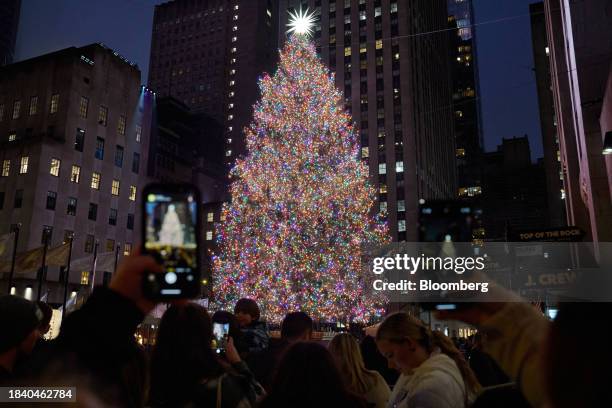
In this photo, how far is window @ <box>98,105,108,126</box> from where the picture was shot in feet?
152

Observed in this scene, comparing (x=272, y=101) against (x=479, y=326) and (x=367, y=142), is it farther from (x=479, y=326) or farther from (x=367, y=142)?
(x=367, y=142)

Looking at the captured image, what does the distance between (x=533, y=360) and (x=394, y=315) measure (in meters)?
2.26

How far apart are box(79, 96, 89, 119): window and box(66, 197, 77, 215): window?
26.2ft

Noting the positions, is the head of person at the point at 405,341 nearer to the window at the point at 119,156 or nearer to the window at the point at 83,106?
the window at the point at 83,106

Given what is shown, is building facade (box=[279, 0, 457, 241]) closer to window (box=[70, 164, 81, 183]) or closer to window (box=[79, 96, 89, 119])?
window (box=[79, 96, 89, 119])

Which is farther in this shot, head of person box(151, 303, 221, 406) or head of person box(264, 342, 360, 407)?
head of person box(151, 303, 221, 406)

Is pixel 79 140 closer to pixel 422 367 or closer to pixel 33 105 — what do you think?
pixel 33 105

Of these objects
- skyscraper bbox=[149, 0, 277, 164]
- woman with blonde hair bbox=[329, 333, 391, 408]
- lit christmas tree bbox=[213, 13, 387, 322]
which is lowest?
woman with blonde hair bbox=[329, 333, 391, 408]

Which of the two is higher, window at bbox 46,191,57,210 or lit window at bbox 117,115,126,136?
lit window at bbox 117,115,126,136

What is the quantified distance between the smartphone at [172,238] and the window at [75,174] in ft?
150

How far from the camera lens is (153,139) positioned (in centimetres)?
5334

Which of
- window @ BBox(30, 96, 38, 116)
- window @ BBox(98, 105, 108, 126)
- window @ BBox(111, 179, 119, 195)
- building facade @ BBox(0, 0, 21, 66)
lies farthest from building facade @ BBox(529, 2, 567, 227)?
building facade @ BBox(0, 0, 21, 66)

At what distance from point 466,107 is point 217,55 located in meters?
72.1

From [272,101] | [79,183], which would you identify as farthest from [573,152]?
[79,183]
